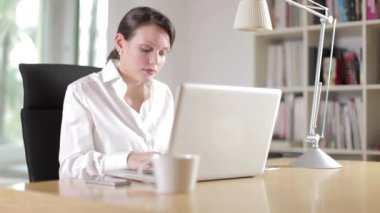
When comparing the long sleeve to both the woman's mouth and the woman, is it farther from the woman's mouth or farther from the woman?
the woman's mouth

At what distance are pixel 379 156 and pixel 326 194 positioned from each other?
1.78 meters

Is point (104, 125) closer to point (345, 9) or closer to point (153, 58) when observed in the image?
point (153, 58)

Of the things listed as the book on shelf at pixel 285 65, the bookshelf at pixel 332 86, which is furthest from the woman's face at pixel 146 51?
the book on shelf at pixel 285 65

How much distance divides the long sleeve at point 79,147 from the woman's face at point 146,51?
0.19m

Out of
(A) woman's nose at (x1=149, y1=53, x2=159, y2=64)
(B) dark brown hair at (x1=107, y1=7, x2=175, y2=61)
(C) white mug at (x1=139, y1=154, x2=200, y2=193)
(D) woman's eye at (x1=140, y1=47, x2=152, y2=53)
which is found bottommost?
(C) white mug at (x1=139, y1=154, x2=200, y2=193)

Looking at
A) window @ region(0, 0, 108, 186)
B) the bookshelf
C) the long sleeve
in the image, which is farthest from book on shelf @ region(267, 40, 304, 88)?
the long sleeve

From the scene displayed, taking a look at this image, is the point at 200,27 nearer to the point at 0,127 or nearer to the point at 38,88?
the point at 0,127

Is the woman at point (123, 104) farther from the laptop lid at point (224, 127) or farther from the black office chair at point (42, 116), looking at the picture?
the laptop lid at point (224, 127)

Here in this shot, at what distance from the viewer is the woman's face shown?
5.70 feet

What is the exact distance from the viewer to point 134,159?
142 centimetres

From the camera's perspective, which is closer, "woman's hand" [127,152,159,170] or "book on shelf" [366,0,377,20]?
"woman's hand" [127,152,159,170]

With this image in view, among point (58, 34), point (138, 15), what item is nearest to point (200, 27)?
point (58, 34)

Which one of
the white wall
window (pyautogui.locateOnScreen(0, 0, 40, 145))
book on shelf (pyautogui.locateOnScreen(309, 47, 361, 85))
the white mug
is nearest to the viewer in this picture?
the white mug

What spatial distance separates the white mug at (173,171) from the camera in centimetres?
107
